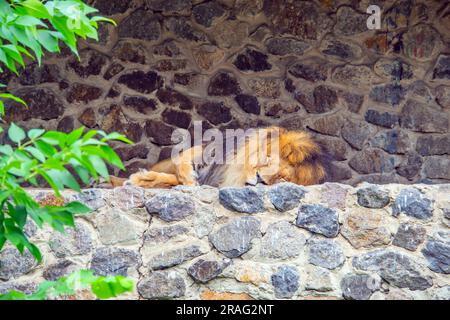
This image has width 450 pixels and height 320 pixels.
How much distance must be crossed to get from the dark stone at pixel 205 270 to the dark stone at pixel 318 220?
416mm

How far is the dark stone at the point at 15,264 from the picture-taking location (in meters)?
3.76

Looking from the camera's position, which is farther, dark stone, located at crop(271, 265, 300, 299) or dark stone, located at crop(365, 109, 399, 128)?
dark stone, located at crop(365, 109, 399, 128)

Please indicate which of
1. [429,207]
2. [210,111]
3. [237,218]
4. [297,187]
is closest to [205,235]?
[237,218]

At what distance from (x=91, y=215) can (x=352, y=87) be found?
3.37m

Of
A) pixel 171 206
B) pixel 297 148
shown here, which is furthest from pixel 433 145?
pixel 171 206

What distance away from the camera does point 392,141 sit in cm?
658

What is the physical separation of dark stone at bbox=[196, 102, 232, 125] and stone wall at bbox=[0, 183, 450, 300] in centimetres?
281

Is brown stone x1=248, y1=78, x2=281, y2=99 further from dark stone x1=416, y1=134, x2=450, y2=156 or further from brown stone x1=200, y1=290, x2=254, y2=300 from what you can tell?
brown stone x1=200, y1=290, x2=254, y2=300

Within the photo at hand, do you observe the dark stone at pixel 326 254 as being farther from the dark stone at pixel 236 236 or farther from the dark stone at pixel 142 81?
the dark stone at pixel 142 81

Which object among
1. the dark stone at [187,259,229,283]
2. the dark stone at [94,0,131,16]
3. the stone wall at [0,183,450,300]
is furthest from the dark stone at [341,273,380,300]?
the dark stone at [94,0,131,16]

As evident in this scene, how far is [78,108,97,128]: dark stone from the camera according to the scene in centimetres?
660

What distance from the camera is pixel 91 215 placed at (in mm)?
3791

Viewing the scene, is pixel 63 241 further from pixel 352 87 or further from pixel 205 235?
pixel 352 87

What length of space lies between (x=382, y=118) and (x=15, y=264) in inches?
146
